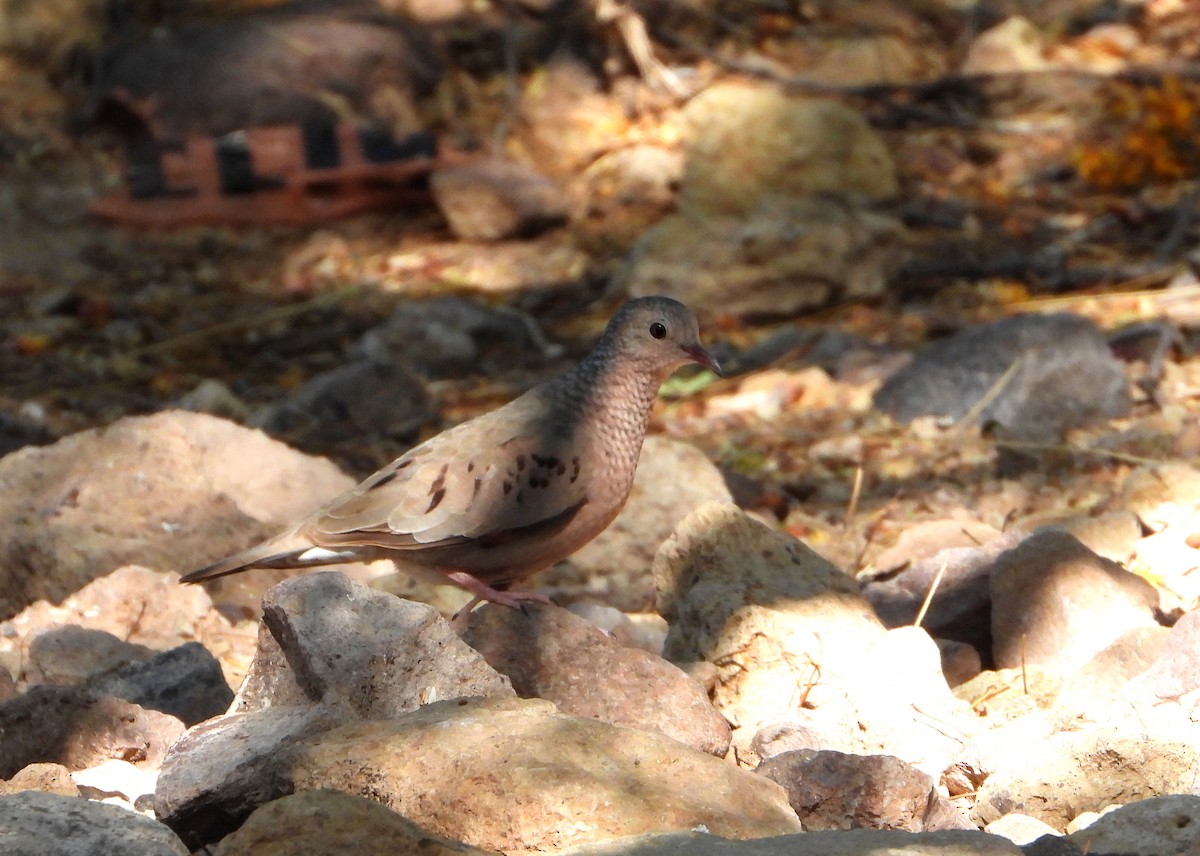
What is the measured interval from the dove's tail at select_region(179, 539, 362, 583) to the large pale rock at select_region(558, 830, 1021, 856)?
1.77 m

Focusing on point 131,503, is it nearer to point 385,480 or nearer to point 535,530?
point 385,480

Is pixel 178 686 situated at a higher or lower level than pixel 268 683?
lower

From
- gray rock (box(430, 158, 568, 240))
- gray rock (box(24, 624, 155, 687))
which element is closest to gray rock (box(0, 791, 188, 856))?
gray rock (box(24, 624, 155, 687))

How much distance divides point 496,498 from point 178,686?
0.86 m

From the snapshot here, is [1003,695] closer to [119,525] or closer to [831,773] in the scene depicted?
[831,773]

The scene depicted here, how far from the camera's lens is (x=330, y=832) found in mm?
2602

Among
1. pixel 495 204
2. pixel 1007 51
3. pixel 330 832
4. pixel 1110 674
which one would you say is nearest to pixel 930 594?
pixel 1110 674

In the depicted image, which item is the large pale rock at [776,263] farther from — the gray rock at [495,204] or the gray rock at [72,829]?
the gray rock at [72,829]

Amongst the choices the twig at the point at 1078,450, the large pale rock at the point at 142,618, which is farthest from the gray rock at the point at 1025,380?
the large pale rock at the point at 142,618

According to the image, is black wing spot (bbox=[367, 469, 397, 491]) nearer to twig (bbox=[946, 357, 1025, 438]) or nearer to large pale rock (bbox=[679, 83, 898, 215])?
twig (bbox=[946, 357, 1025, 438])

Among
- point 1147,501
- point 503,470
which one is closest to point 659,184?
point 1147,501

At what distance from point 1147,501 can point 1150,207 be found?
4.14m

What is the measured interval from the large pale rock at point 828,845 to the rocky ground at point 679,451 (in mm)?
14

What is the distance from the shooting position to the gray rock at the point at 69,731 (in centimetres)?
345
